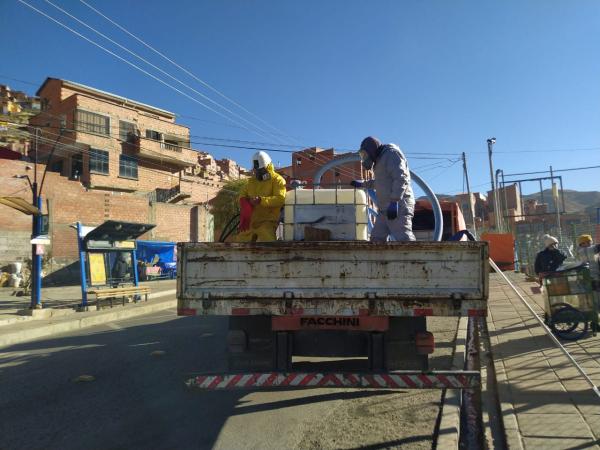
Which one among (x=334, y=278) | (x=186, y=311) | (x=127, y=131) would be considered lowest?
(x=186, y=311)

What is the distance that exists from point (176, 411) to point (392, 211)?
2919 millimetres

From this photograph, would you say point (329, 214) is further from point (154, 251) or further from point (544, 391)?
point (154, 251)

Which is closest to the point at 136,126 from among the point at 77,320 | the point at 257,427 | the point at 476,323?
the point at 77,320

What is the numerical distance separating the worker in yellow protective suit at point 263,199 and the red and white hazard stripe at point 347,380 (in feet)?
5.50

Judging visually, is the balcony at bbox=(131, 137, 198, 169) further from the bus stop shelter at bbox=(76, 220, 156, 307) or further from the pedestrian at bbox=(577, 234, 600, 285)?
the pedestrian at bbox=(577, 234, 600, 285)

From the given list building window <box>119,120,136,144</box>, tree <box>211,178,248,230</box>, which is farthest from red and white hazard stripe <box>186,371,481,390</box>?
building window <box>119,120,136,144</box>

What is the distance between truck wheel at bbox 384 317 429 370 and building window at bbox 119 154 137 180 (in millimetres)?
36577

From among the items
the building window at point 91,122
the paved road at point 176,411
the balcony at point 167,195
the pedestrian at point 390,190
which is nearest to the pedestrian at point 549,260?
the paved road at point 176,411

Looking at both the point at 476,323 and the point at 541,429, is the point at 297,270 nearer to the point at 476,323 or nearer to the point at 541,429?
the point at 541,429

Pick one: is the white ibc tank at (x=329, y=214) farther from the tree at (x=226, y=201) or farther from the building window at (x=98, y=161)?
the building window at (x=98, y=161)

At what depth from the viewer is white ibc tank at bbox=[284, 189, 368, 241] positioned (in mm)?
4770

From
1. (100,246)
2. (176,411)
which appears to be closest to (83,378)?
(176,411)

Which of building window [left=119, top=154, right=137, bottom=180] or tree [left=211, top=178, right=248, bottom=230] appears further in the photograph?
building window [left=119, top=154, right=137, bottom=180]

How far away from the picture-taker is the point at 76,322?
10.9 m
